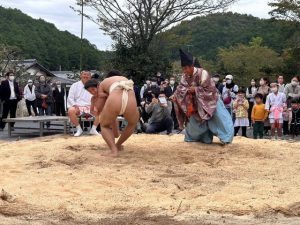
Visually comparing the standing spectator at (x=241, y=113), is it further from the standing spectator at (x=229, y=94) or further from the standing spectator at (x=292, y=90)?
the standing spectator at (x=292, y=90)

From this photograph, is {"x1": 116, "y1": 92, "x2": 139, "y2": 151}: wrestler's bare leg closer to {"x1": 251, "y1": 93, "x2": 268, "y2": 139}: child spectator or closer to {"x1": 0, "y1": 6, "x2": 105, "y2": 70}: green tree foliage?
{"x1": 251, "y1": 93, "x2": 268, "y2": 139}: child spectator

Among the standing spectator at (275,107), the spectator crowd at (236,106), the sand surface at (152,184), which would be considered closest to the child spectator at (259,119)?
the spectator crowd at (236,106)

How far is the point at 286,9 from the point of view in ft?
70.9

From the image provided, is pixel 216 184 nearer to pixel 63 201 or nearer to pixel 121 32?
pixel 63 201

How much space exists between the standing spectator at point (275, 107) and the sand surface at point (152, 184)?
2.81m

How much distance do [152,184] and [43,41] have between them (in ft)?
116

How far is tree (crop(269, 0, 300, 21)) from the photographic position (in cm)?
2117

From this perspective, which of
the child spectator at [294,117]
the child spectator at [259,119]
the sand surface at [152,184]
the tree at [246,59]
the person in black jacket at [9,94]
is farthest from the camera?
the tree at [246,59]

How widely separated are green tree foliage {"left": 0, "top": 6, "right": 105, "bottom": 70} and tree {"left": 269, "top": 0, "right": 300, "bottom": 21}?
14.1 meters

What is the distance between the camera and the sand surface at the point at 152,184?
3814 millimetres

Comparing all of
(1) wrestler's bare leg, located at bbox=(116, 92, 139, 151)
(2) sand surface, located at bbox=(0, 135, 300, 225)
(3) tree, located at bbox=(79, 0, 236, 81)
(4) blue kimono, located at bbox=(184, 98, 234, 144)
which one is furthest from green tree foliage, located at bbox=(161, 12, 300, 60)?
(1) wrestler's bare leg, located at bbox=(116, 92, 139, 151)

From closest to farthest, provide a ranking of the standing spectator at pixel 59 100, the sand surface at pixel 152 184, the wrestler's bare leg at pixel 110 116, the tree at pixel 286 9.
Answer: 1. the sand surface at pixel 152 184
2. the wrestler's bare leg at pixel 110 116
3. the standing spectator at pixel 59 100
4. the tree at pixel 286 9

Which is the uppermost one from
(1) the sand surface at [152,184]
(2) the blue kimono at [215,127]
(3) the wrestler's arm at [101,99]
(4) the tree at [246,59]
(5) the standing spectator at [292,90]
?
(4) the tree at [246,59]

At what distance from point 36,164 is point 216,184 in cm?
201
